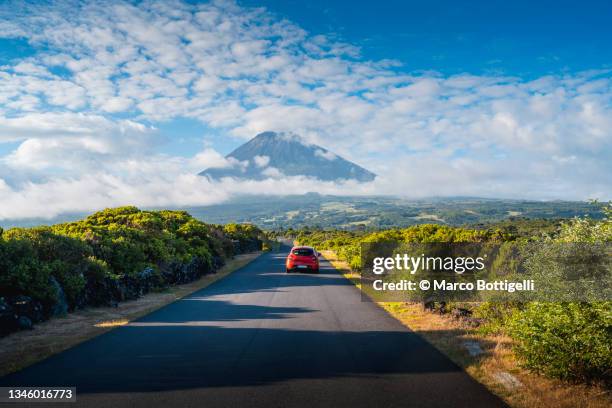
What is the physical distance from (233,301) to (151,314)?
3.19 metres

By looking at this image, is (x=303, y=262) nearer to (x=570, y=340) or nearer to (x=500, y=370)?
(x=500, y=370)

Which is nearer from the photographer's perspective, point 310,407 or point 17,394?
point 310,407

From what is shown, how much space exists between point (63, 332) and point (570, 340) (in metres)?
10.5

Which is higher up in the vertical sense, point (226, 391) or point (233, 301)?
point (226, 391)

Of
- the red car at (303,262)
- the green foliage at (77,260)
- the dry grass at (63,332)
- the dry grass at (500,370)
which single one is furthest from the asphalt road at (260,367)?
the red car at (303,262)

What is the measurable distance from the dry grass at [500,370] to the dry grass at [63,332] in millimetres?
7503

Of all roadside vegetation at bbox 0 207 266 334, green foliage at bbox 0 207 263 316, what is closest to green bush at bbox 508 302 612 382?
roadside vegetation at bbox 0 207 266 334

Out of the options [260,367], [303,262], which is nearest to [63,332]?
[260,367]

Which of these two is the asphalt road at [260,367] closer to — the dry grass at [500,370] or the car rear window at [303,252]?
the dry grass at [500,370]

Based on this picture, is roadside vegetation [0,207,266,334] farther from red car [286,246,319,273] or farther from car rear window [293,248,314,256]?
car rear window [293,248,314,256]

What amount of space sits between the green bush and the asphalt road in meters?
1.04

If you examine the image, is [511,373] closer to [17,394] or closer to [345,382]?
[345,382]

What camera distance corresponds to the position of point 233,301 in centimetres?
1485

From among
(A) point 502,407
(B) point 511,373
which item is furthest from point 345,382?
(B) point 511,373
